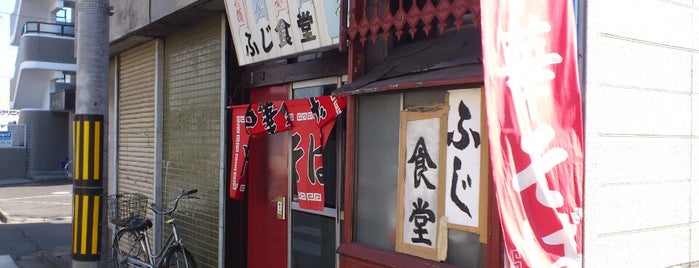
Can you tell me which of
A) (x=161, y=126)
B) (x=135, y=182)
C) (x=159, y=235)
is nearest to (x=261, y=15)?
(x=161, y=126)

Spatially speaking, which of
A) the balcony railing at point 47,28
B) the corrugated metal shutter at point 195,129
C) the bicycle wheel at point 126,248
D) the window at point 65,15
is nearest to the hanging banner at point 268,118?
the corrugated metal shutter at point 195,129

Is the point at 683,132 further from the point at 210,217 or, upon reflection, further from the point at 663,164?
the point at 210,217

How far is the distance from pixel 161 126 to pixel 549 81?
719cm

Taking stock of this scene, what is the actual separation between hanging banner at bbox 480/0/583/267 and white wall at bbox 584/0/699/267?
1.21 ft

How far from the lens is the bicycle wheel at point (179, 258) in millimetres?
6902

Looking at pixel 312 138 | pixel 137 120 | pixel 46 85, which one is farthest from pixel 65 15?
pixel 312 138

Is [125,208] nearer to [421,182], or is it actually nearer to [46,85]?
[421,182]

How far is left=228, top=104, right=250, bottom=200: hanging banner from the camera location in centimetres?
667

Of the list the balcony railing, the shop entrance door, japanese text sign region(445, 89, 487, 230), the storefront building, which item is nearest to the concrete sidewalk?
the shop entrance door

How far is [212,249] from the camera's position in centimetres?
767

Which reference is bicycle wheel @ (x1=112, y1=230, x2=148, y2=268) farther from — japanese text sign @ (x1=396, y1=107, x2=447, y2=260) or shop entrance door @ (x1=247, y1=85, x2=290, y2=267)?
japanese text sign @ (x1=396, y1=107, x2=447, y2=260)

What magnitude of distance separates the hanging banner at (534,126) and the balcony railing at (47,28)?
95.9ft

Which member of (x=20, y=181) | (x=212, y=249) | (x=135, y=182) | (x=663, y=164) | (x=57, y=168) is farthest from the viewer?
(x=57, y=168)

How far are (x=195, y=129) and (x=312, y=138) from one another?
306 centimetres
